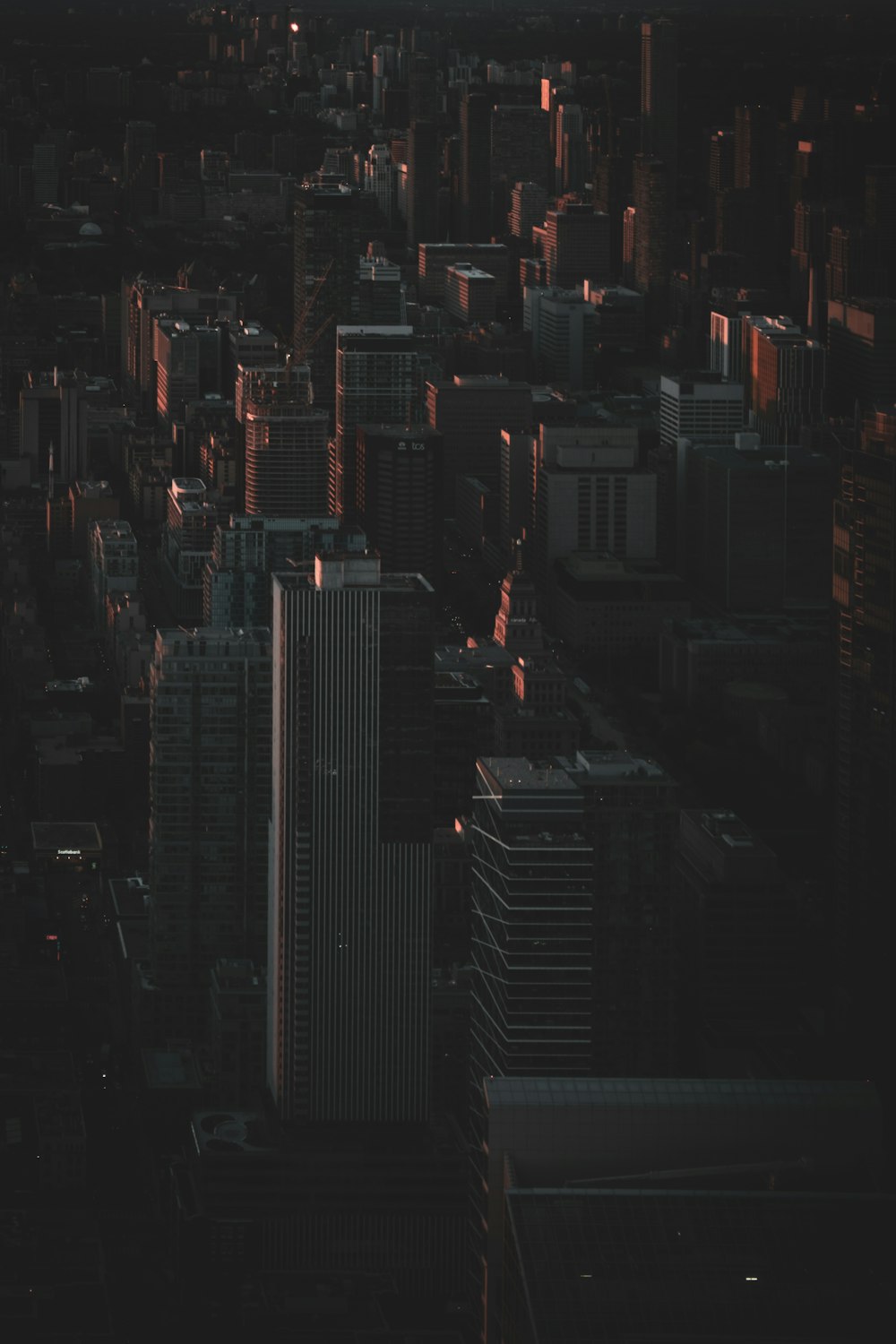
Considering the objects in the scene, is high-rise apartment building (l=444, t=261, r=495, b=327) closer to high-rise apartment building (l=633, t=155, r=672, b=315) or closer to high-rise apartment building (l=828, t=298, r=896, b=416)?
high-rise apartment building (l=633, t=155, r=672, b=315)

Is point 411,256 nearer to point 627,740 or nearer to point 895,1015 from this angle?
point 627,740

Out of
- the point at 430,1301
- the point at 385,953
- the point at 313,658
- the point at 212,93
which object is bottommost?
the point at 430,1301

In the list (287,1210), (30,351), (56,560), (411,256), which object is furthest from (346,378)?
(287,1210)

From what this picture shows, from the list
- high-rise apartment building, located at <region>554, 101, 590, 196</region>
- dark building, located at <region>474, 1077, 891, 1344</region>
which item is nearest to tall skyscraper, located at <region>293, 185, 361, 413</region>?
high-rise apartment building, located at <region>554, 101, 590, 196</region>

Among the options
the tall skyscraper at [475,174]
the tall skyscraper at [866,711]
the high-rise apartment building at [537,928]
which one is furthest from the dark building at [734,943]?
the tall skyscraper at [475,174]

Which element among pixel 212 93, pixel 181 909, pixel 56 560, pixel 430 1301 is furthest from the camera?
pixel 212 93

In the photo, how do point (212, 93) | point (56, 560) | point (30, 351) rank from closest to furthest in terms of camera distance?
point (56, 560)
point (30, 351)
point (212, 93)
